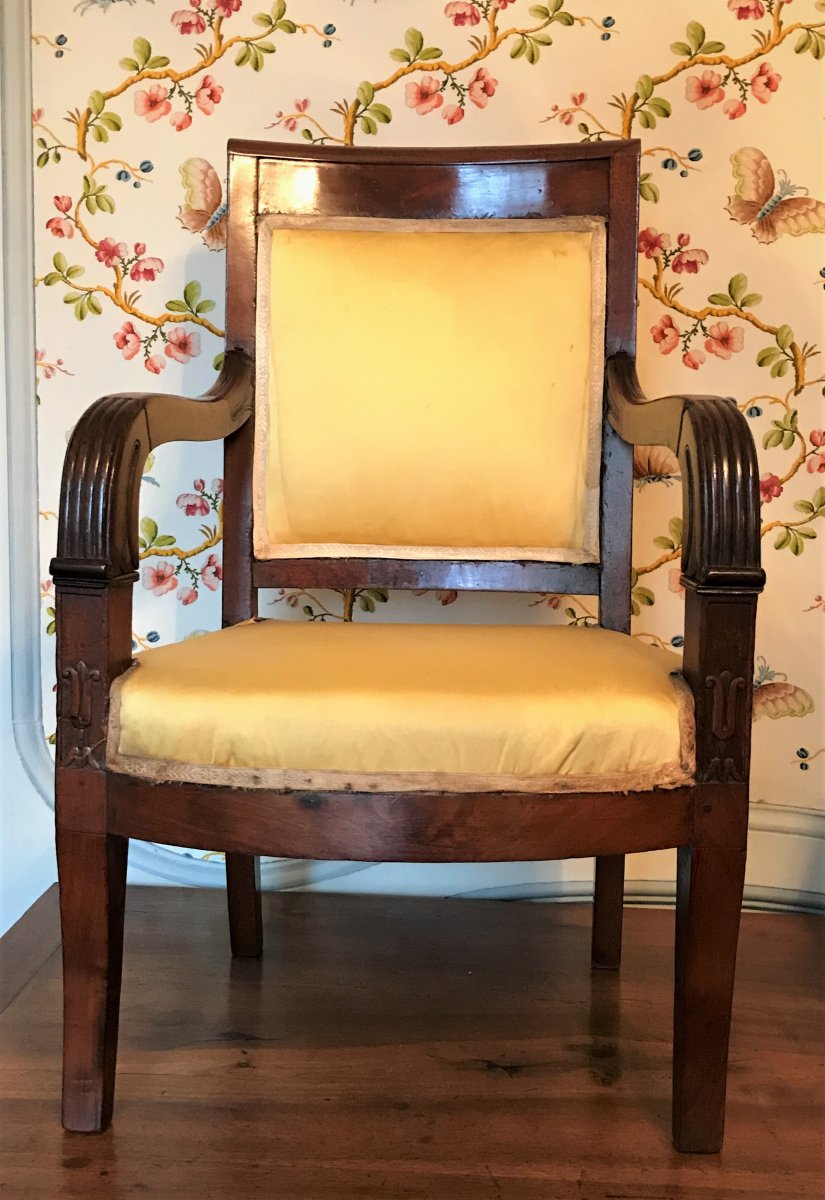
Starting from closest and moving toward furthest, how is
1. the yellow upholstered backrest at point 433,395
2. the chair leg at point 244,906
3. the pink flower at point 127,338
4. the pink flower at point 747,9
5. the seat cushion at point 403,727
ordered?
the seat cushion at point 403,727 → the yellow upholstered backrest at point 433,395 → the chair leg at point 244,906 → the pink flower at point 747,9 → the pink flower at point 127,338

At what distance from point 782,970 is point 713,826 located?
62cm

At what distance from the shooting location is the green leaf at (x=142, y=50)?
5.05 feet

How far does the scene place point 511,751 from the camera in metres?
0.86

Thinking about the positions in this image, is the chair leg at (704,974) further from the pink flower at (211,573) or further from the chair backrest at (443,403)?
the pink flower at (211,573)

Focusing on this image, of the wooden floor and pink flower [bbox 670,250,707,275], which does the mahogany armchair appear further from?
pink flower [bbox 670,250,707,275]

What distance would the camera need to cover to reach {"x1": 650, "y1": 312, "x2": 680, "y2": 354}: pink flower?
5.07ft

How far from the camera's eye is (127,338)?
1592 mm

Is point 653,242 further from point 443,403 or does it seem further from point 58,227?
point 58,227

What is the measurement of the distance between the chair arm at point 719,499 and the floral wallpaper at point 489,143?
641mm

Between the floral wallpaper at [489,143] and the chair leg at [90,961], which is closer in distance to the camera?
the chair leg at [90,961]

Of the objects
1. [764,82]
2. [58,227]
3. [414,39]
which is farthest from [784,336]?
[58,227]

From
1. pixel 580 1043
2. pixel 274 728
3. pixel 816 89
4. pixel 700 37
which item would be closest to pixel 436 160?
pixel 700 37

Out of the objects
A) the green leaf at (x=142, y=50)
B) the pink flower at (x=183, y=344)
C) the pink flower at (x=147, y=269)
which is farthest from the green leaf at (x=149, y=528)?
the green leaf at (x=142, y=50)

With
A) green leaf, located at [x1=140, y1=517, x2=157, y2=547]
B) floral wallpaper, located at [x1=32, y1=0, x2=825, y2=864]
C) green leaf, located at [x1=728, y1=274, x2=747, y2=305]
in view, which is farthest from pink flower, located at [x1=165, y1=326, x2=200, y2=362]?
green leaf, located at [x1=728, y1=274, x2=747, y2=305]
